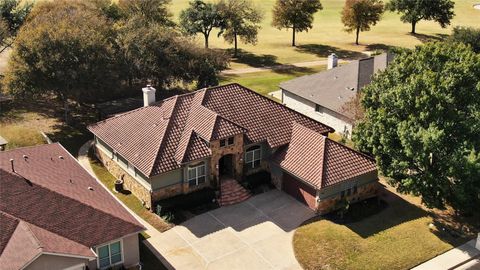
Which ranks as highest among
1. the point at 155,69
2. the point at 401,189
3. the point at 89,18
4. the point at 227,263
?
the point at 89,18

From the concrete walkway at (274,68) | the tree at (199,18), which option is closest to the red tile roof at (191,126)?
the concrete walkway at (274,68)

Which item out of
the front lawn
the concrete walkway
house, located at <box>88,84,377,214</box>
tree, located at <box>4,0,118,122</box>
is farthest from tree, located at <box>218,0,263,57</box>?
the front lawn

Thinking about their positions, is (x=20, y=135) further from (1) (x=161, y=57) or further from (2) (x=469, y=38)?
(2) (x=469, y=38)

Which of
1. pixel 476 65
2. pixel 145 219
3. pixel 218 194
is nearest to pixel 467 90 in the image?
pixel 476 65

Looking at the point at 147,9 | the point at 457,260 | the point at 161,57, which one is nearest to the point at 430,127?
the point at 457,260

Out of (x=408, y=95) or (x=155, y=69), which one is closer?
A: (x=408, y=95)

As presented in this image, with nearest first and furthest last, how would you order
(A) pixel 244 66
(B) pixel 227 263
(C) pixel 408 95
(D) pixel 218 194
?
(B) pixel 227 263 → (C) pixel 408 95 → (D) pixel 218 194 → (A) pixel 244 66

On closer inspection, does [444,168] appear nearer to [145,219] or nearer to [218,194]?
[218,194]
